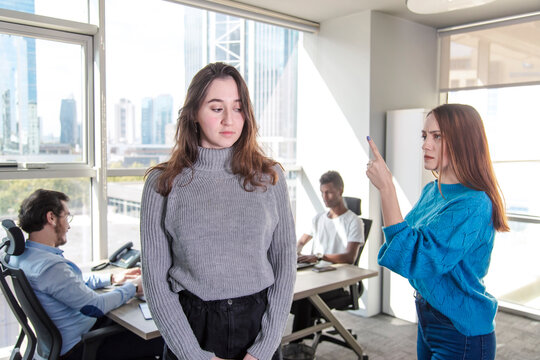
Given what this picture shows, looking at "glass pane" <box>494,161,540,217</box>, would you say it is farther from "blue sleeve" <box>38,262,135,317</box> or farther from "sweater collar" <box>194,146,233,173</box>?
"sweater collar" <box>194,146,233,173</box>

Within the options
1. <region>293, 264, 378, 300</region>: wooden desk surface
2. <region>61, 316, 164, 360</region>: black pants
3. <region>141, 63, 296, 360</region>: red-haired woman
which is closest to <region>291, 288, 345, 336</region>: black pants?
<region>293, 264, 378, 300</region>: wooden desk surface

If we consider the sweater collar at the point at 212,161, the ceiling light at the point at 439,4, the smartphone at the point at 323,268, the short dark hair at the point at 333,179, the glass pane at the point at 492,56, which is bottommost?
the smartphone at the point at 323,268

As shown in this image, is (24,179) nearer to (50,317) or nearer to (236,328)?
(50,317)

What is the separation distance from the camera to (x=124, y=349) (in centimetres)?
229

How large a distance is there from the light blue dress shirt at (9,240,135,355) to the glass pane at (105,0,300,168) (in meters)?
1.46

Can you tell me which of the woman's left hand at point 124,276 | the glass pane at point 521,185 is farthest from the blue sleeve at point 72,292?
the glass pane at point 521,185

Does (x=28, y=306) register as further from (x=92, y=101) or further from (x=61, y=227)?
(x=92, y=101)

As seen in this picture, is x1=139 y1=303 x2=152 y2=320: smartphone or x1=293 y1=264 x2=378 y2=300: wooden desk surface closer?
x1=139 y1=303 x2=152 y2=320: smartphone

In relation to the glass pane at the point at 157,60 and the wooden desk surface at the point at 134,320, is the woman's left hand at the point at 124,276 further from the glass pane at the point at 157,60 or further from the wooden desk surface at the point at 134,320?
the glass pane at the point at 157,60

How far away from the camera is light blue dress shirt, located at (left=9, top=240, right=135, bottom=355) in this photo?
215cm

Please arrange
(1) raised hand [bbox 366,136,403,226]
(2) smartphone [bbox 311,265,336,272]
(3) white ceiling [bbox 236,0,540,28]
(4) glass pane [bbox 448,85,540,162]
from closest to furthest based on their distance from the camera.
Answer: (1) raised hand [bbox 366,136,403,226] → (2) smartphone [bbox 311,265,336,272] → (3) white ceiling [bbox 236,0,540,28] → (4) glass pane [bbox 448,85,540,162]

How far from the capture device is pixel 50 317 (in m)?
2.21

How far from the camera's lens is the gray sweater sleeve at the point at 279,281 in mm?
1271

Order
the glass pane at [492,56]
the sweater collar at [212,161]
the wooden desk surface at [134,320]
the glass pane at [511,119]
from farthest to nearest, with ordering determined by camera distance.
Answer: the glass pane at [511,119] → the glass pane at [492,56] → the wooden desk surface at [134,320] → the sweater collar at [212,161]
